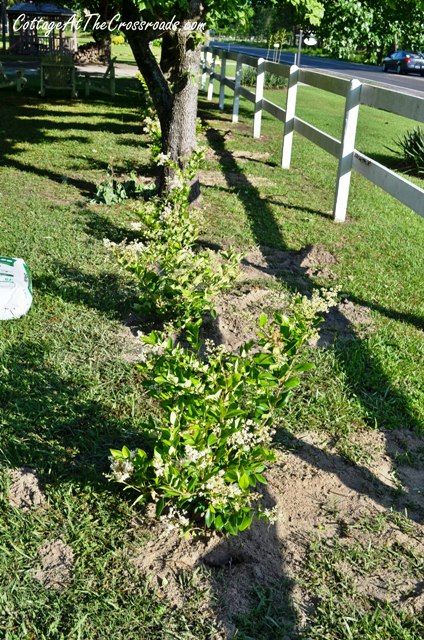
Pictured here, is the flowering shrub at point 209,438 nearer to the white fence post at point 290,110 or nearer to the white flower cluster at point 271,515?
the white flower cluster at point 271,515

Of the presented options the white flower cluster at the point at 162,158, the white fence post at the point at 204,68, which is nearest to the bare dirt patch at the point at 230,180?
the white flower cluster at the point at 162,158

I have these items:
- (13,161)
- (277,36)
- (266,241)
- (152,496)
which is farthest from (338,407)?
(277,36)

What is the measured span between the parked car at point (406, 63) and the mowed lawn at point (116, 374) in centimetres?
3048

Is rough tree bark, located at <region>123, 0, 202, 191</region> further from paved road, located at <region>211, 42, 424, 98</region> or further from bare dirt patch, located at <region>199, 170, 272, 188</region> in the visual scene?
paved road, located at <region>211, 42, 424, 98</region>

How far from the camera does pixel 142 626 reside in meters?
2.43

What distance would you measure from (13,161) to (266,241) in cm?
464

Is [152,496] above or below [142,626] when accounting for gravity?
above

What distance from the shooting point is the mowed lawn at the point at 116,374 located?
2.50 metres

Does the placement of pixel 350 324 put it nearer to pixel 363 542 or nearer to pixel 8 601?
pixel 363 542

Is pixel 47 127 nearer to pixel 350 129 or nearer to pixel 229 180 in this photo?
pixel 229 180

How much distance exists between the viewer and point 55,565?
2.67 meters

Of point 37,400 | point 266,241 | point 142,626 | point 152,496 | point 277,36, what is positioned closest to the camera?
point 142,626

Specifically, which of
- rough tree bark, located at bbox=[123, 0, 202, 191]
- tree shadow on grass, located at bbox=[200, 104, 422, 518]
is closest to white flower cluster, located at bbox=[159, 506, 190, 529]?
tree shadow on grass, located at bbox=[200, 104, 422, 518]

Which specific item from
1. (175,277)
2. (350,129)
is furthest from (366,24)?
(175,277)
